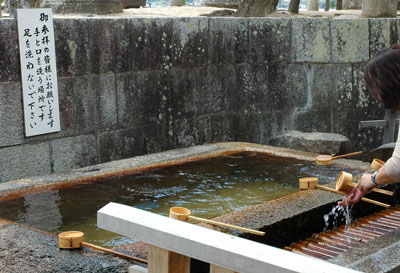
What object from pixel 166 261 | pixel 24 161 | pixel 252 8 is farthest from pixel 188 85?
pixel 166 261

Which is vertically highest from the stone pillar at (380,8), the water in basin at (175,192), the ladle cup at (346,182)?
the stone pillar at (380,8)

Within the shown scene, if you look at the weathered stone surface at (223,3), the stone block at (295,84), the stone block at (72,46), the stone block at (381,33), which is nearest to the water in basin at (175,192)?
the stone block at (72,46)

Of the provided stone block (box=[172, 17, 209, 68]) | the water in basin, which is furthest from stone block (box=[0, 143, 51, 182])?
stone block (box=[172, 17, 209, 68])

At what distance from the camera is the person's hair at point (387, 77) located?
2945mm

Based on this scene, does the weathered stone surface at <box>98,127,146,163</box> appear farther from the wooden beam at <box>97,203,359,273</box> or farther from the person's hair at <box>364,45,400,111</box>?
the wooden beam at <box>97,203,359,273</box>

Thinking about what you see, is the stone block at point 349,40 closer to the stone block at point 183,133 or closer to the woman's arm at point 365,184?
the stone block at point 183,133

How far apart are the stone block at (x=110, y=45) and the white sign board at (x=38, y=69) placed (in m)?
0.55

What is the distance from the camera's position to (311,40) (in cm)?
815

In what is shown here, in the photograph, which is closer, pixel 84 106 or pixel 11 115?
pixel 11 115

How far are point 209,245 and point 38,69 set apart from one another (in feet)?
15.0

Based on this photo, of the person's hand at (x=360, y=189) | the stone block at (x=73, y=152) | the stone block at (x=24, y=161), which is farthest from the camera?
the stone block at (x=73, y=152)

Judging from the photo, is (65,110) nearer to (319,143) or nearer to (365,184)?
(319,143)

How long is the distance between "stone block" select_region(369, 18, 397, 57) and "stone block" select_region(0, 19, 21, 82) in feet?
15.3

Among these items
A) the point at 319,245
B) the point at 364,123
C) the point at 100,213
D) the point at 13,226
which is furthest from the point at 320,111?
the point at 100,213
